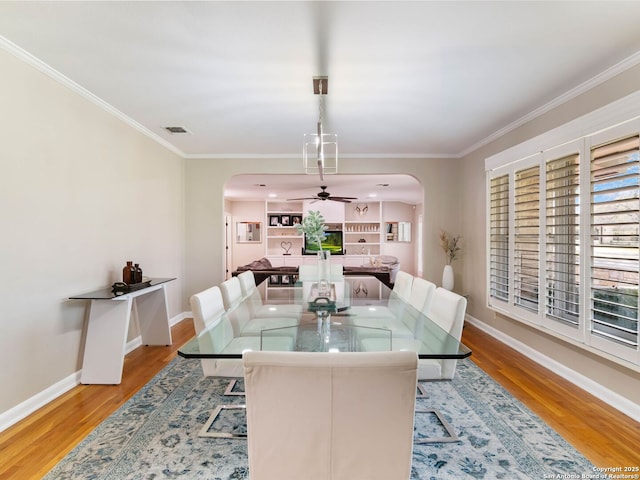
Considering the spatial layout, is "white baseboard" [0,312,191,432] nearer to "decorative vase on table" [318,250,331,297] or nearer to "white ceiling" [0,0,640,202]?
"decorative vase on table" [318,250,331,297]

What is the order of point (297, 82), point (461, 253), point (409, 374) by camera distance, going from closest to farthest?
point (409, 374)
point (297, 82)
point (461, 253)

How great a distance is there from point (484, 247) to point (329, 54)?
3408 millimetres

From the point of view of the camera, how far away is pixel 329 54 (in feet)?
7.91

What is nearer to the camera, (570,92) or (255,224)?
(570,92)

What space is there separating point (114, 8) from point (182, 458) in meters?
2.58

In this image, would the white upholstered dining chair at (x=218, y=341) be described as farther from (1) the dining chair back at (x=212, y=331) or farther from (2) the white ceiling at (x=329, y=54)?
(2) the white ceiling at (x=329, y=54)

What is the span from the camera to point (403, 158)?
5457mm

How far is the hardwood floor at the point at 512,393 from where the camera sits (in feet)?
6.63

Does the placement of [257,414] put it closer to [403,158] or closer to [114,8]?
[114,8]

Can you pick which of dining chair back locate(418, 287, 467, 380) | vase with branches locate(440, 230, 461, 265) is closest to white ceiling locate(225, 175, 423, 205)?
vase with branches locate(440, 230, 461, 265)

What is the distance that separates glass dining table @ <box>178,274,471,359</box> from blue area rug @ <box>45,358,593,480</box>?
0.64 meters

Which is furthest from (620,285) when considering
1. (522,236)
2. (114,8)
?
(114,8)

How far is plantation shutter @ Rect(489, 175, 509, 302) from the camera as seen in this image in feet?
13.5

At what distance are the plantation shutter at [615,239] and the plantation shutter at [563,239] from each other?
0.19 m
